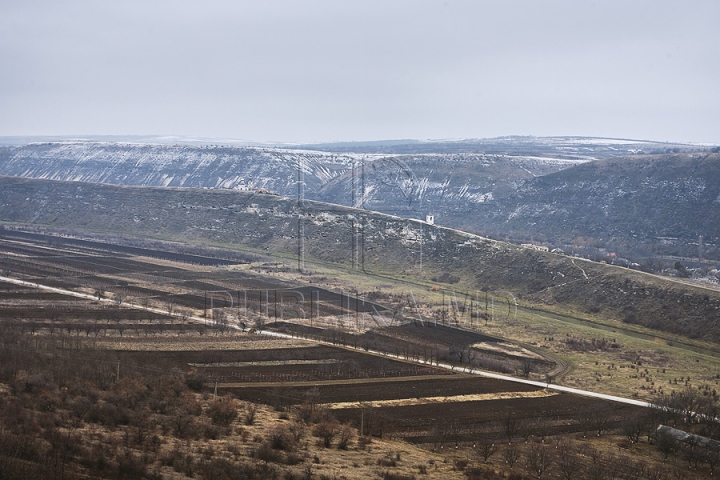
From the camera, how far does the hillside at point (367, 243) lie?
64.6 metres

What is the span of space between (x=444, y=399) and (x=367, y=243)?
5680 centimetres

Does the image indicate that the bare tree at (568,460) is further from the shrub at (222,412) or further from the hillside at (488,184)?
the hillside at (488,184)

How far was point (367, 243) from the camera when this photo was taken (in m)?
92.8


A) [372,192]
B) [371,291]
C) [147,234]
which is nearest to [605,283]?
[371,291]

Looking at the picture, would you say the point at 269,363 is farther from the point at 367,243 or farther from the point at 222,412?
the point at 367,243

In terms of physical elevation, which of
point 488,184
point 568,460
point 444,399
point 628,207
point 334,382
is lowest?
point 444,399

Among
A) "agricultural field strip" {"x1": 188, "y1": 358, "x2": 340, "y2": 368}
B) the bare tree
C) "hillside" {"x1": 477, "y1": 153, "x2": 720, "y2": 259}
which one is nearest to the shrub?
"agricultural field strip" {"x1": 188, "y1": 358, "x2": 340, "y2": 368}

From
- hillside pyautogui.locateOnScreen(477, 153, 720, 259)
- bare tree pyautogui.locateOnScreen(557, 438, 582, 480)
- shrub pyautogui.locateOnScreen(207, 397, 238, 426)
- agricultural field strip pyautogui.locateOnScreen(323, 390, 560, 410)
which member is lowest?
agricultural field strip pyautogui.locateOnScreen(323, 390, 560, 410)

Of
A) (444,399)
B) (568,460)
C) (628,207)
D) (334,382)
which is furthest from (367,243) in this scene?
(568,460)

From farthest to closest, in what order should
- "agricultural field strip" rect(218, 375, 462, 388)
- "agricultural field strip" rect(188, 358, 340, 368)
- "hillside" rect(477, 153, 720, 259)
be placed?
1. "hillside" rect(477, 153, 720, 259)
2. "agricultural field strip" rect(188, 358, 340, 368)
3. "agricultural field strip" rect(218, 375, 462, 388)

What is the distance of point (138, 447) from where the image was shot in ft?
77.3

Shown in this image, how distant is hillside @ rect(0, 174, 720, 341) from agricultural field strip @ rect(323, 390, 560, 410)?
2461 centimetres

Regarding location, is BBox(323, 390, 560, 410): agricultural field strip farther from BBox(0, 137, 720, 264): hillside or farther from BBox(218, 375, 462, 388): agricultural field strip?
BBox(0, 137, 720, 264): hillside

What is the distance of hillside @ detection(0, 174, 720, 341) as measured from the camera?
6462 cm
